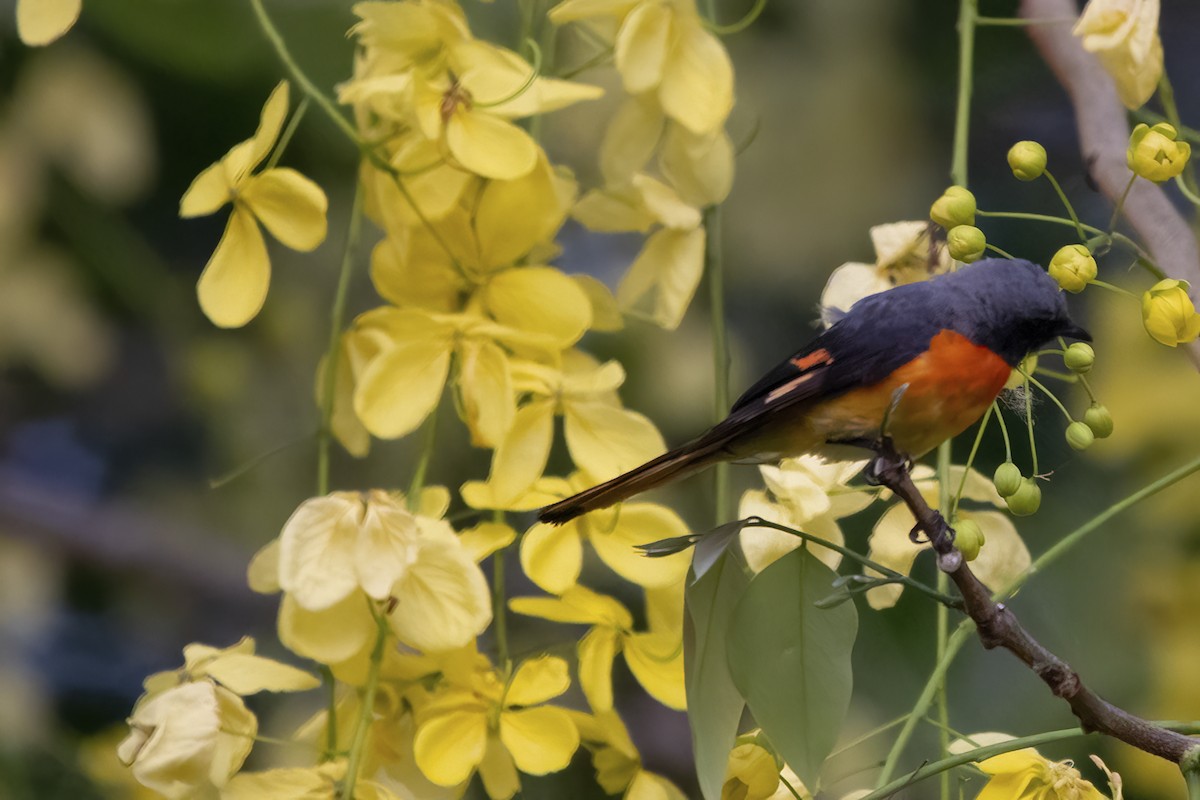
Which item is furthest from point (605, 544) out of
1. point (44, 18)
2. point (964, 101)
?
point (44, 18)

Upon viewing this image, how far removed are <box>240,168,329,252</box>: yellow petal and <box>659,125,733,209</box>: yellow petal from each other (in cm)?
15

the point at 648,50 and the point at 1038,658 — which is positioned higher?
the point at 648,50

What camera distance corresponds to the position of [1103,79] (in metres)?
0.69

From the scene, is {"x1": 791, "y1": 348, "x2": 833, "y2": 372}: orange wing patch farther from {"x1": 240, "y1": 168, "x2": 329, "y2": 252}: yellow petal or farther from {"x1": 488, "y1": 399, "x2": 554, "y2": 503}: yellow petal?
{"x1": 240, "y1": 168, "x2": 329, "y2": 252}: yellow petal

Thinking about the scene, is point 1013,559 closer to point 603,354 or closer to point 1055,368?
point 1055,368

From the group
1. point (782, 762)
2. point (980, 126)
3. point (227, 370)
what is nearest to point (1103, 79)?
point (980, 126)

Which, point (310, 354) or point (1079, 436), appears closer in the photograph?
point (1079, 436)

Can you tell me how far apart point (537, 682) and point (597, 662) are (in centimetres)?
3

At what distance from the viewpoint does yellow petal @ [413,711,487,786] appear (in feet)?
1.69

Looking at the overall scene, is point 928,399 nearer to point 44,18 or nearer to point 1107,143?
point 1107,143

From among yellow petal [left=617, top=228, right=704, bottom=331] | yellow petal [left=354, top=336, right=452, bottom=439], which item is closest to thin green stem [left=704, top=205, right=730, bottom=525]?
yellow petal [left=617, top=228, right=704, bottom=331]

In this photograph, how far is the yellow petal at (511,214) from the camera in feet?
1.94

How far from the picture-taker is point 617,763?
1.86 feet

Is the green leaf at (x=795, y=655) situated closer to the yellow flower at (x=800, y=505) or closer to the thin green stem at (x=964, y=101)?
the yellow flower at (x=800, y=505)
